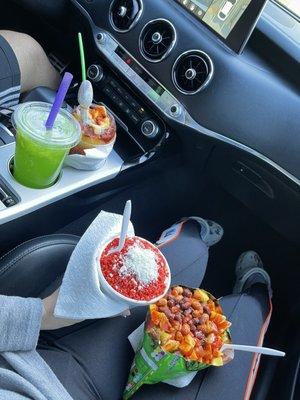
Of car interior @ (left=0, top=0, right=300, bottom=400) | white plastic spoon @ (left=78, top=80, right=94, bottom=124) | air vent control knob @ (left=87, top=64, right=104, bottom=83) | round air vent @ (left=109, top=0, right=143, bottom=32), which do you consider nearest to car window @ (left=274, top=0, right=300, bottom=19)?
car interior @ (left=0, top=0, right=300, bottom=400)

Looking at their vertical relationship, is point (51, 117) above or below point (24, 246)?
above

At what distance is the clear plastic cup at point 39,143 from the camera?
886 millimetres

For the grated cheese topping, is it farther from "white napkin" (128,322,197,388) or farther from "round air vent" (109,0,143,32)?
"round air vent" (109,0,143,32)

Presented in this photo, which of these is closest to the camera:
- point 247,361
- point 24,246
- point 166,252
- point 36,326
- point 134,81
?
point 36,326

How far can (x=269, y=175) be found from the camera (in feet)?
3.96

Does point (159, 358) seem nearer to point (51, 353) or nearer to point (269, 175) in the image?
point (51, 353)

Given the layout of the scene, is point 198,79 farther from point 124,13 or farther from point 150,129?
point 124,13

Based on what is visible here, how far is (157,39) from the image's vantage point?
4.00 feet

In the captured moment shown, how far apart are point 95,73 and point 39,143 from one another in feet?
1.68

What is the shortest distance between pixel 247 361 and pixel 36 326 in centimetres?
48

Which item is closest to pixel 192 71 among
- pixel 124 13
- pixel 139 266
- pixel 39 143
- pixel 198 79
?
pixel 198 79

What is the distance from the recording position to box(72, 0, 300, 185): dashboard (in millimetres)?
1144

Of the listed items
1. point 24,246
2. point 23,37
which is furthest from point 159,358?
point 23,37

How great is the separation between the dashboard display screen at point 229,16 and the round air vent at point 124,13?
0.13 meters
